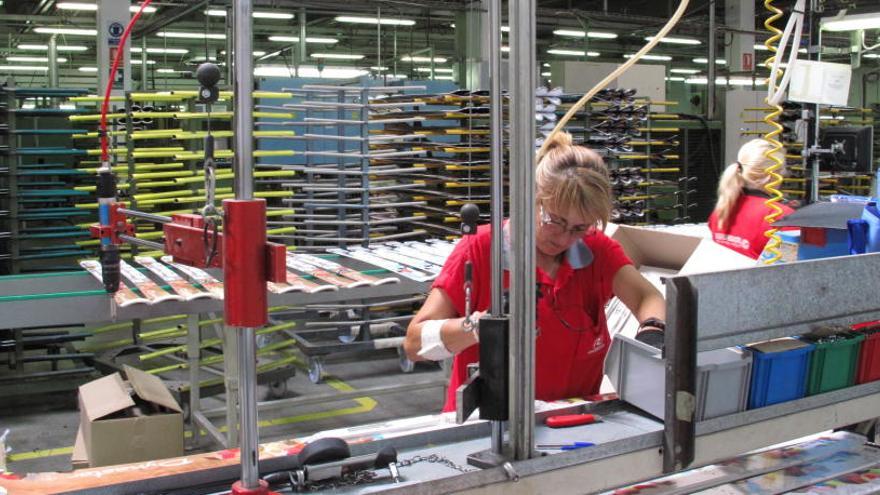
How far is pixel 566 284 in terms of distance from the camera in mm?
2195

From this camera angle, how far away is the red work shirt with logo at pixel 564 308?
2.11 metres

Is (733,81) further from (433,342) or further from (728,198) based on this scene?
(433,342)

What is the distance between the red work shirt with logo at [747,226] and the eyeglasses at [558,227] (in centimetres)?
190

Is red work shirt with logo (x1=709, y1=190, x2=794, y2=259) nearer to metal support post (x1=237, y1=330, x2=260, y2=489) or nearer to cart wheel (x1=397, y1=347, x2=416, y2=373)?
cart wheel (x1=397, y1=347, x2=416, y2=373)

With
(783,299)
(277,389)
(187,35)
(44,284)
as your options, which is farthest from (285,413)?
(187,35)

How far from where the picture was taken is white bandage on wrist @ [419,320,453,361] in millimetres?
1818

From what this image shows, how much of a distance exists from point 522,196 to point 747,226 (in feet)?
9.72

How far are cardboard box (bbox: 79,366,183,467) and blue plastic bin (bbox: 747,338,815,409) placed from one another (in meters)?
2.54

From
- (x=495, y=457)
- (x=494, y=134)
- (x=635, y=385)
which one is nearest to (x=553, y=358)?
(x=635, y=385)

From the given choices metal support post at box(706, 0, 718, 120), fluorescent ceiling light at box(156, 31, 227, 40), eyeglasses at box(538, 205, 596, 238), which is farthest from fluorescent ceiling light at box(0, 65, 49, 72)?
eyeglasses at box(538, 205, 596, 238)

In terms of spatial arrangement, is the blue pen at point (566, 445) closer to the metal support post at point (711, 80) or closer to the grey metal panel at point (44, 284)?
the grey metal panel at point (44, 284)

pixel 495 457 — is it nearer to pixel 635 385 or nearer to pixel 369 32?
pixel 635 385

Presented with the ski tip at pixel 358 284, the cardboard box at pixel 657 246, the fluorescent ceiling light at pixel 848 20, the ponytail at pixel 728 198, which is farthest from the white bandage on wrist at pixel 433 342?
the fluorescent ceiling light at pixel 848 20

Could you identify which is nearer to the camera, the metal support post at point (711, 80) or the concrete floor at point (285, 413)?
the concrete floor at point (285, 413)
